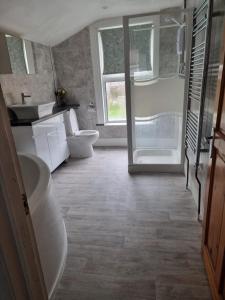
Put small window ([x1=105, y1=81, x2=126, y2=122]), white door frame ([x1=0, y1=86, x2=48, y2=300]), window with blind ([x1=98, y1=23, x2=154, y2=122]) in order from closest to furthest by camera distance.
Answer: white door frame ([x1=0, y1=86, x2=48, y2=300]), window with blind ([x1=98, y1=23, x2=154, y2=122]), small window ([x1=105, y1=81, x2=126, y2=122])

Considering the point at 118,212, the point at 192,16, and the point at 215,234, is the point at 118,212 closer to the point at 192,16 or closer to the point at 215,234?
the point at 215,234

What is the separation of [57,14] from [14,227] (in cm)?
311

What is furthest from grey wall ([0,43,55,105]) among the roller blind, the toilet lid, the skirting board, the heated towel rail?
the heated towel rail

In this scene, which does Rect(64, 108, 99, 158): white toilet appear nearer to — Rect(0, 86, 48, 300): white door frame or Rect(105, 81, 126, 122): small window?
Rect(105, 81, 126, 122): small window

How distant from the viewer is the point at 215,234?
4.24 feet

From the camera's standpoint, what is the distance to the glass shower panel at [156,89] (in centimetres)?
283

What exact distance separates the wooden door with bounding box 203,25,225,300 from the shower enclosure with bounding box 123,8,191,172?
5.36ft

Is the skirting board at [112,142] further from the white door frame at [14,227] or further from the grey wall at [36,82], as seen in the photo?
the white door frame at [14,227]

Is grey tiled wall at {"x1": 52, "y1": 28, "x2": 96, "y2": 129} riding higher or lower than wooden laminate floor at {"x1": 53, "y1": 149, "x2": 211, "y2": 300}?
higher

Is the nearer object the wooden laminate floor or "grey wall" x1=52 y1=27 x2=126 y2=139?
the wooden laminate floor

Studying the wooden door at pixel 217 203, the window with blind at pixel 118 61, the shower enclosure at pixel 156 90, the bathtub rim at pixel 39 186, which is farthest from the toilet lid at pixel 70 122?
the wooden door at pixel 217 203

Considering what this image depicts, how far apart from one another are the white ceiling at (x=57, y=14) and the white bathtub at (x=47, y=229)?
202cm

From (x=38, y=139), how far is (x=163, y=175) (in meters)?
1.83

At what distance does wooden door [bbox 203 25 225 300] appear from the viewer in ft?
3.75
